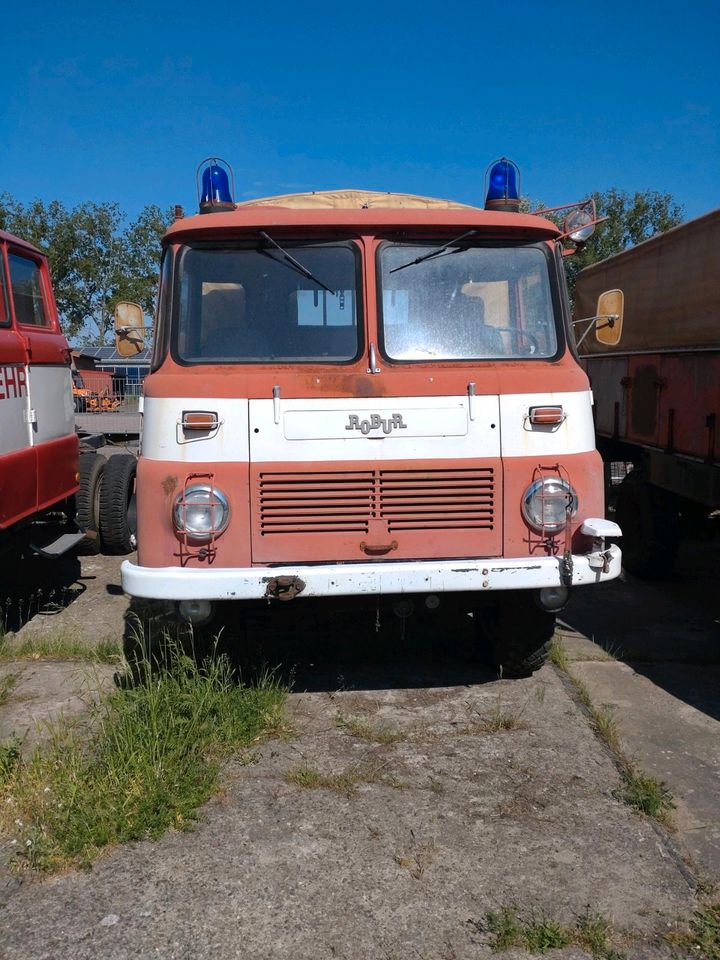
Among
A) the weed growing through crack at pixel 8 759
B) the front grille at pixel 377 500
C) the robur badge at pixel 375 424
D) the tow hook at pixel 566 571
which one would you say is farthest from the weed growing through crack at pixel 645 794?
the weed growing through crack at pixel 8 759

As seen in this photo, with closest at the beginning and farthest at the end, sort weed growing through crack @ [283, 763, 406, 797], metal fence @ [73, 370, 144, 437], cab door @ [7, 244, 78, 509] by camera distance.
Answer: weed growing through crack @ [283, 763, 406, 797], cab door @ [7, 244, 78, 509], metal fence @ [73, 370, 144, 437]

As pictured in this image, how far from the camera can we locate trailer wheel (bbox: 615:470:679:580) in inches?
269

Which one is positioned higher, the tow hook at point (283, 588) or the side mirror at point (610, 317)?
the side mirror at point (610, 317)

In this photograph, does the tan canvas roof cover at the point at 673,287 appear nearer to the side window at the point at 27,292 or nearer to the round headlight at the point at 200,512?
the round headlight at the point at 200,512

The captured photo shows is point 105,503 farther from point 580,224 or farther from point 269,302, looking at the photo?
point 580,224

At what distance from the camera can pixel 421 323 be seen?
432cm

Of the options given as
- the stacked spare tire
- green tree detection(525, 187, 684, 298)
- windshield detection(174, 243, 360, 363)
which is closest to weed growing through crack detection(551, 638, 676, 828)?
windshield detection(174, 243, 360, 363)

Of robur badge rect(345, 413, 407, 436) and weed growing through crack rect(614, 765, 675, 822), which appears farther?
robur badge rect(345, 413, 407, 436)

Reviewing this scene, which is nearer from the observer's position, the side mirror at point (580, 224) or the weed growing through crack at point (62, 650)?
the side mirror at point (580, 224)

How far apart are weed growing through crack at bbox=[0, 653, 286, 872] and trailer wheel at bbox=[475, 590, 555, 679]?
4.07ft

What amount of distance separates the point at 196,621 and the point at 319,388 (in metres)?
1.26

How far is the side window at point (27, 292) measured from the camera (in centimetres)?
591

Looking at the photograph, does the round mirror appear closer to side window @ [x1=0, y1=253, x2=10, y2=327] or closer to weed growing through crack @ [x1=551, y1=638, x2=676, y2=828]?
weed growing through crack @ [x1=551, y1=638, x2=676, y2=828]

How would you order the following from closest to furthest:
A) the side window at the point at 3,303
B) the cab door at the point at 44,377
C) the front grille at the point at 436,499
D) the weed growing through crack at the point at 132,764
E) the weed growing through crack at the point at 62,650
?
the weed growing through crack at the point at 132,764 → the front grille at the point at 436,499 → the weed growing through crack at the point at 62,650 → the side window at the point at 3,303 → the cab door at the point at 44,377
